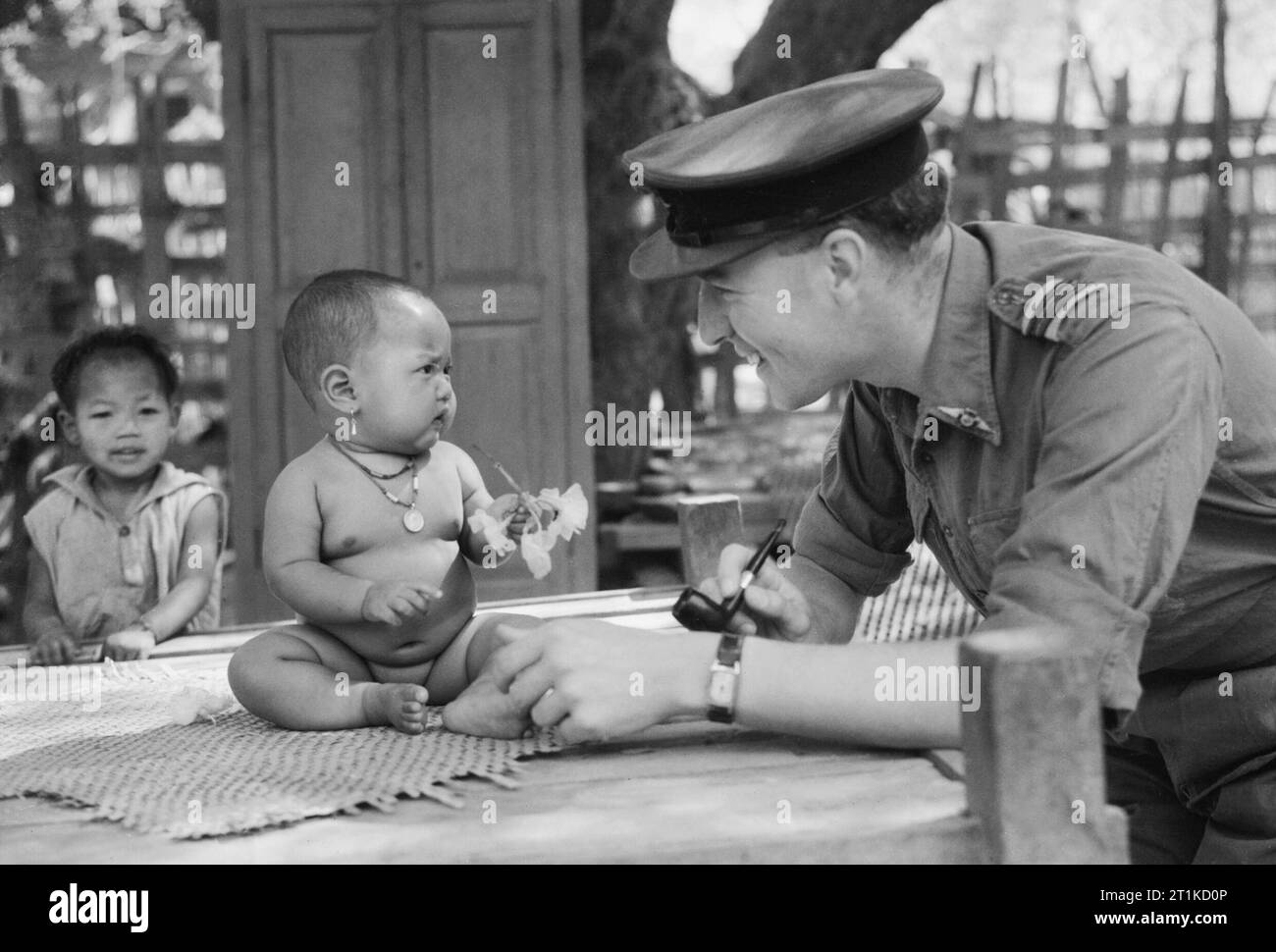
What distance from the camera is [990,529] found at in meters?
2.09

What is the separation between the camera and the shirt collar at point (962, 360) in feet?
6.72

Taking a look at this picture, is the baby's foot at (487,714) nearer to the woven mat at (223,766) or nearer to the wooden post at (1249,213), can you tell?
the woven mat at (223,766)

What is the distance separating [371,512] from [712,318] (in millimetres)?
691

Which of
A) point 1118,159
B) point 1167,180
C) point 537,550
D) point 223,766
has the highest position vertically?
point 1118,159

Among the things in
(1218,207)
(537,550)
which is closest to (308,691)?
(537,550)

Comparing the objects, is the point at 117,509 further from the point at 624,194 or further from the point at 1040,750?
the point at 624,194

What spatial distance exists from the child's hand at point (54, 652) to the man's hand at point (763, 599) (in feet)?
5.67

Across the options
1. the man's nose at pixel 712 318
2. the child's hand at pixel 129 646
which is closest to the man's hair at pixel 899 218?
the man's nose at pixel 712 318

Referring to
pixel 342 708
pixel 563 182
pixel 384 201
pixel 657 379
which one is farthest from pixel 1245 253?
pixel 342 708

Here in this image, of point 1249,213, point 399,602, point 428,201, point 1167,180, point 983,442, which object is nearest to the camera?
point 983,442

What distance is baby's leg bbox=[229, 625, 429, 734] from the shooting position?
2.17m

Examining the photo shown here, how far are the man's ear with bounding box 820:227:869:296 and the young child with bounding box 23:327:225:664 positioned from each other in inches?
95.1

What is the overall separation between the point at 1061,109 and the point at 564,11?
13.0ft
